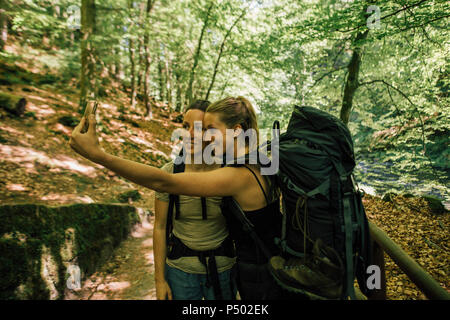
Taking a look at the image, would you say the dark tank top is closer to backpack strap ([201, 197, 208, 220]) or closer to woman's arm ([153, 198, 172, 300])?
backpack strap ([201, 197, 208, 220])

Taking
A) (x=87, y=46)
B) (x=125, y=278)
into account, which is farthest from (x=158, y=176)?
(x=87, y=46)

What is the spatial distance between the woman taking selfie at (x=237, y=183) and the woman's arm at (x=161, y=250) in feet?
1.85

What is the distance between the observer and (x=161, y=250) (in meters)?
1.74

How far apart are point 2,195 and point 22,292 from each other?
332 centimetres

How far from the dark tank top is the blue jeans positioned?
347 mm

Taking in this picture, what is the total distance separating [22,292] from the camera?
262cm

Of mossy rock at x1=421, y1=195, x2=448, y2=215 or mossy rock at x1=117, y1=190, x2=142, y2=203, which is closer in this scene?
mossy rock at x1=421, y1=195, x2=448, y2=215

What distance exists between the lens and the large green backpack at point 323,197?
127cm

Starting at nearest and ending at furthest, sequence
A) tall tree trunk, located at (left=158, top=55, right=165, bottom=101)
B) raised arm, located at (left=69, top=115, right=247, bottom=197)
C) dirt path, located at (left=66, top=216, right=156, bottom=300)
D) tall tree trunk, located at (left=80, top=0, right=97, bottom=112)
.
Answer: raised arm, located at (left=69, top=115, right=247, bottom=197) < dirt path, located at (left=66, top=216, right=156, bottom=300) < tall tree trunk, located at (left=80, top=0, right=97, bottom=112) < tall tree trunk, located at (left=158, top=55, right=165, bottom=101)

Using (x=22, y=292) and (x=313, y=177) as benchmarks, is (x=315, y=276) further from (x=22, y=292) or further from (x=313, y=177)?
(x=22, y=292)

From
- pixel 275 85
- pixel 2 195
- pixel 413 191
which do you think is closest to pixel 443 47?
pixel 413 191

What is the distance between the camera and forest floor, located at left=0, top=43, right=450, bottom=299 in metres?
4.29

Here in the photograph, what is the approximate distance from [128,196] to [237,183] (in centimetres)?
719

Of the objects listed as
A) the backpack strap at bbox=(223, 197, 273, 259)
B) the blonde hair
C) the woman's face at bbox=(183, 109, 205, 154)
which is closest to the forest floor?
the woman's face at bbox=(183, 109, 205, 154)
